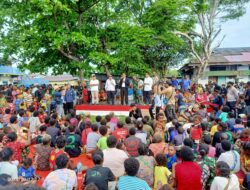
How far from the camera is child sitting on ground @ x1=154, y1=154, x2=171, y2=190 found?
6.07 metres

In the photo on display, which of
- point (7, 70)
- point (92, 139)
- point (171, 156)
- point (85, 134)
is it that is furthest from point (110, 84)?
point (7, 70)

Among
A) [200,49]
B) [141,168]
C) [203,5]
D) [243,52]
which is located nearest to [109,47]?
[203,5]

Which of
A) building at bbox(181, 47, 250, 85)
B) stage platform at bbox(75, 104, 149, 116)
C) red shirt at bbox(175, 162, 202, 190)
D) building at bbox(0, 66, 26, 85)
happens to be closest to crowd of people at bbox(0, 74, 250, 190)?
red shirt at bbox(175, 162, 202, 190)

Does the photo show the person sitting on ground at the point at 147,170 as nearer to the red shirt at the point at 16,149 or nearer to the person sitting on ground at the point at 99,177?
the person sitting on ground at the point at 99,177

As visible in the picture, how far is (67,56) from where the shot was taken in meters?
18.5

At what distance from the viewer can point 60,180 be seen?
548cm

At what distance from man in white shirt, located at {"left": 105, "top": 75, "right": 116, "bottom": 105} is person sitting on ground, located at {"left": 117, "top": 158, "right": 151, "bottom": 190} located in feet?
39.5

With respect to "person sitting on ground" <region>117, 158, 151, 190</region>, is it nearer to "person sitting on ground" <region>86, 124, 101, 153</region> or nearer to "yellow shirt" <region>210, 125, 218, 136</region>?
"person sitting on ground" <region>86, 124, 101, 153</region>

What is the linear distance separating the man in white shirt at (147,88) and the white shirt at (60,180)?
11.8m

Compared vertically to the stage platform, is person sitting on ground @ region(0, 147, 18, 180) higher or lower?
lower

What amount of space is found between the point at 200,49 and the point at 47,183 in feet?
100

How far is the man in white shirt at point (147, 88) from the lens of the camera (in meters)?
17.1

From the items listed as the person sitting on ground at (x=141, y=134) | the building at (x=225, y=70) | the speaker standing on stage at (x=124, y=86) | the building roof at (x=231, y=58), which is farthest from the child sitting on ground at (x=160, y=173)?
the building at (x=225, y=70)

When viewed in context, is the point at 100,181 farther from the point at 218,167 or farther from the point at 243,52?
the point at 243,52
